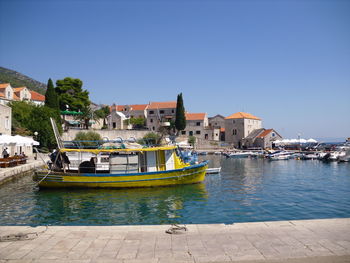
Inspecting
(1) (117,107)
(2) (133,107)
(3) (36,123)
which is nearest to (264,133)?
(2) (133,107)

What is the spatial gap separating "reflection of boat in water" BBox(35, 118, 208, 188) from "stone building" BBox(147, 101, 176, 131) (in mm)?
58496

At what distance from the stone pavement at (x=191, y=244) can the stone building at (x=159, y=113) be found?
2856 inches

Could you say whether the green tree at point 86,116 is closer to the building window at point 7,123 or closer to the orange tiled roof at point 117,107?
the orange tiled roof at point 117,107

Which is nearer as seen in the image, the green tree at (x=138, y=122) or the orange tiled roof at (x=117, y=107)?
the green tree at (x=138, y=122)

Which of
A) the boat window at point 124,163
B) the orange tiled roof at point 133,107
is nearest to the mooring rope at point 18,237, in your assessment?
the boat window at point 124,163

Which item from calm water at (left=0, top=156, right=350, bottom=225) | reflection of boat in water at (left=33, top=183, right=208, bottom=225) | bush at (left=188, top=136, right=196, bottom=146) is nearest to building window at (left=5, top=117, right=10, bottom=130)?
calm water at (left=0, top=156, right=350, bottom=225)

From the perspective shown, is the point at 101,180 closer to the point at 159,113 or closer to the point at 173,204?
the point at 173,204

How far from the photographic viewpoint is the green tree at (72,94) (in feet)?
215

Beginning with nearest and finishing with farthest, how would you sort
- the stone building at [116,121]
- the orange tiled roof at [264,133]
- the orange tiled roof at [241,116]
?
the orange tiled roof at [264,133], the stone building at [116,121], the orange tiled roof at [241,116]

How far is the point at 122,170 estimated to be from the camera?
852 inches

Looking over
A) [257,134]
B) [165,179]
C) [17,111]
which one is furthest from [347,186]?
[257,134]

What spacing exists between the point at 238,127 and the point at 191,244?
2974 inches

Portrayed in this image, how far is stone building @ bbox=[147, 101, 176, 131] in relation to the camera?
81681 mm

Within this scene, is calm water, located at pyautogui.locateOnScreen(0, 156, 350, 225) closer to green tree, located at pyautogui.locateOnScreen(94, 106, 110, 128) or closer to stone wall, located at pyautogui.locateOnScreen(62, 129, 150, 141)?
stone wall, located at pyautogui.locateOnScreen(62, 129, 150, 141)
